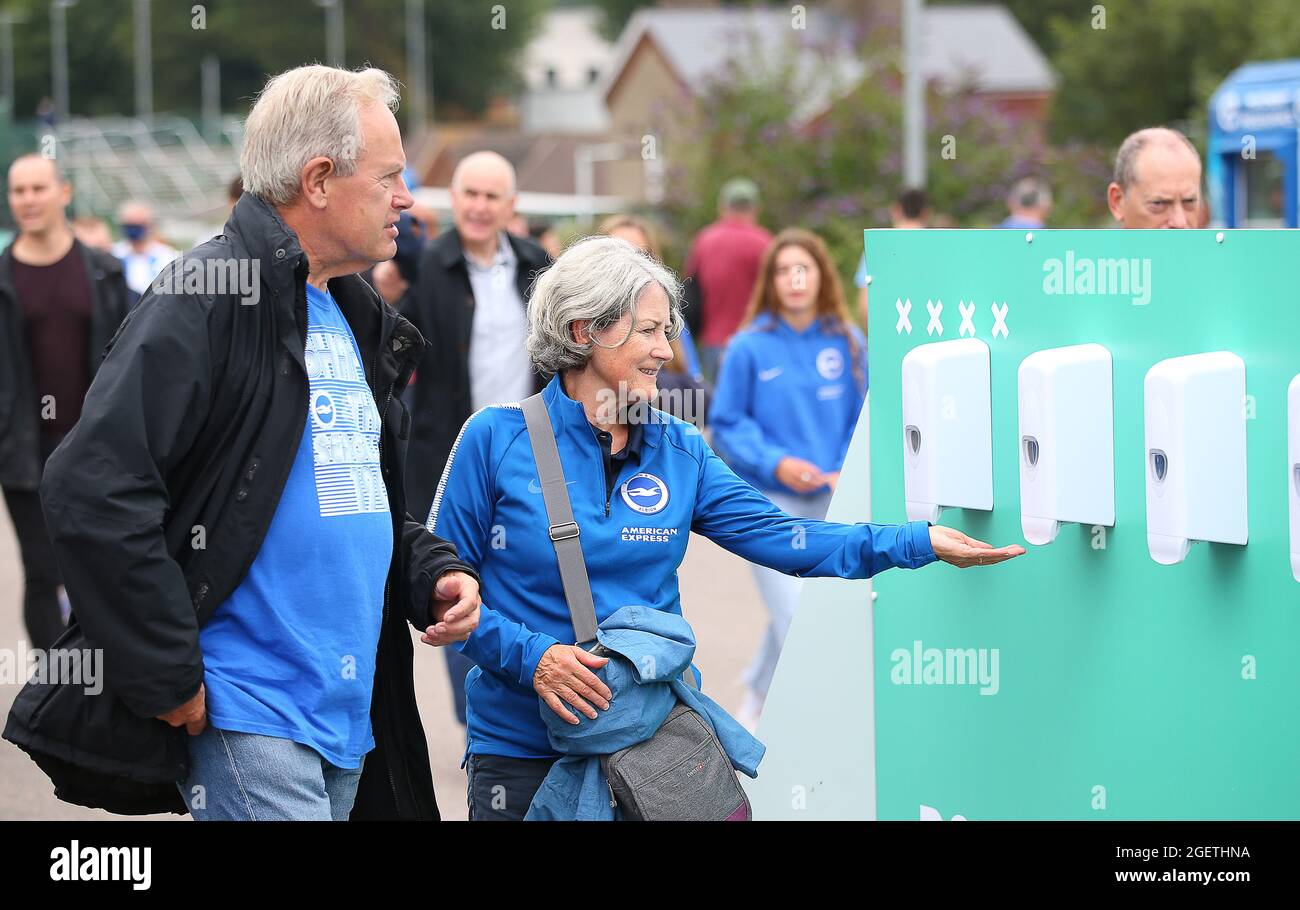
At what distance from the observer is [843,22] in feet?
109

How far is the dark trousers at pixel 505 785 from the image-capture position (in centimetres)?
353

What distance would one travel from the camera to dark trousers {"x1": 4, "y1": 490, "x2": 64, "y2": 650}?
23.0ft

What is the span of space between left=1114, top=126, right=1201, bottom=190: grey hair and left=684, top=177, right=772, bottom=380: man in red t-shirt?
7269 millimetres

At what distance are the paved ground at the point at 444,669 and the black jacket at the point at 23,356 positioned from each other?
3.30 ft

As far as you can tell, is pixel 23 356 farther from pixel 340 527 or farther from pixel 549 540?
pixel 340 527

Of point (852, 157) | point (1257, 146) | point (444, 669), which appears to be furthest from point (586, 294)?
point (852, 157)

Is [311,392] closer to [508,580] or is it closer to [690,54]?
[508,580]

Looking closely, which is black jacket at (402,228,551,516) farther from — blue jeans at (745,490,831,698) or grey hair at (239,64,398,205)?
grey hair at (239,64,398,205)

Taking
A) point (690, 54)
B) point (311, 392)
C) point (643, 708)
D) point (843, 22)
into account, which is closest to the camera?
point (311, 392)

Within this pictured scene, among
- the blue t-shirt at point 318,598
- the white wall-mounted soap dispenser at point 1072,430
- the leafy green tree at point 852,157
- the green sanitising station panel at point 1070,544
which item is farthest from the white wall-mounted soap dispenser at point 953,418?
the leafy green tree at point 852,157

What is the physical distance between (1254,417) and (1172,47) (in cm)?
4295

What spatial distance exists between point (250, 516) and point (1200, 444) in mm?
1735

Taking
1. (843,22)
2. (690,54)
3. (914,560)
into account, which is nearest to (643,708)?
(914,560)

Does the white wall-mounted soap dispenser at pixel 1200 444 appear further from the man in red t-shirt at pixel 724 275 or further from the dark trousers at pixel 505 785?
the man in red t-shirt at pixel 724 275
